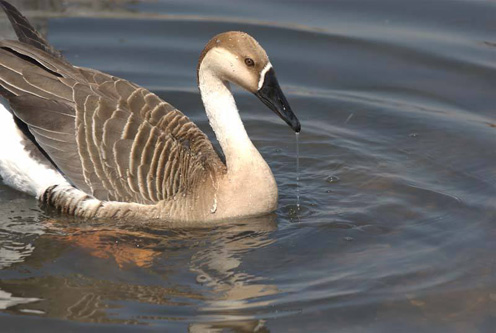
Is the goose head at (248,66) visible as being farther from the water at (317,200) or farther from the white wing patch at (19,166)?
the white wing patch at (19,166)

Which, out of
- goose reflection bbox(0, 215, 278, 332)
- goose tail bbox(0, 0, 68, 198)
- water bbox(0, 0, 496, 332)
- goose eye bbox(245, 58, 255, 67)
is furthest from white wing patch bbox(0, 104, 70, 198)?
goose eye bbox(245, 58, 255, 67)

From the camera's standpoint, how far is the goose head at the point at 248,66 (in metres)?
7.71

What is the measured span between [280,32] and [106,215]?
4572 mm

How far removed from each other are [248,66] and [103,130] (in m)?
1.42

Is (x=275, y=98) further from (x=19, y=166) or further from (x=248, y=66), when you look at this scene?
(x=19, y=166)

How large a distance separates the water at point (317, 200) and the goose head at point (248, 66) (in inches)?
42.7

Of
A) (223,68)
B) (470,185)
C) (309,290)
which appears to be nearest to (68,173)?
(223,68)

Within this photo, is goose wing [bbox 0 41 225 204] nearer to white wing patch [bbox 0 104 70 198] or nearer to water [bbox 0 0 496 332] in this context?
white wing patch [bbox 0 104 70 198]

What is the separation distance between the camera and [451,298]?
22.7 ft

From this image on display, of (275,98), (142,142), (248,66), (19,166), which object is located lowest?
(19,166)

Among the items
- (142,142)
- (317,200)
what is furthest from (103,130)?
(317,200)

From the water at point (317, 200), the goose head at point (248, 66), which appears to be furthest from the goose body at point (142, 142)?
the water at point (317, 200)

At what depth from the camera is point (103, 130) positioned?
26.4 ft

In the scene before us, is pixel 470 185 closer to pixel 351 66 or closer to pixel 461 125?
pixel 461 125
